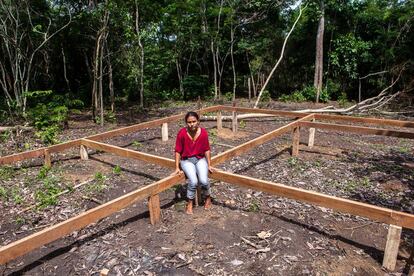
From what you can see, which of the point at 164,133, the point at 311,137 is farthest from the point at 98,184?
the point at 311,137

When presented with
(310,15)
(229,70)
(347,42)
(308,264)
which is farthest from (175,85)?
(308,264)

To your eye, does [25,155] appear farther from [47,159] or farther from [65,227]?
[65,227]

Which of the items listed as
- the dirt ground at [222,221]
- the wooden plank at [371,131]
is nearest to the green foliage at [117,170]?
the dirt ground at [222,221]

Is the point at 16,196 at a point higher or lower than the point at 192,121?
lower

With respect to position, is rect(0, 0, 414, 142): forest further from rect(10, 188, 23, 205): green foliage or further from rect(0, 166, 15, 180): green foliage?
rect(10, 188, 23, 205): green foliage

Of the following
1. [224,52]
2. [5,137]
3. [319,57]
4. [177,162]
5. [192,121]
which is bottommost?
[5,137]

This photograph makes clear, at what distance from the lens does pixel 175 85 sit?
20062mm

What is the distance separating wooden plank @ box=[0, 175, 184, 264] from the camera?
8.89ft

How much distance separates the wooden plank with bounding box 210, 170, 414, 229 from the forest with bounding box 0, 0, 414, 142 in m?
8.60

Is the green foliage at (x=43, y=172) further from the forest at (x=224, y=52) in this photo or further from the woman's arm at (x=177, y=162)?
the forest at (x=224, y=52)

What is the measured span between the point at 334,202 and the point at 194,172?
1.78 metres

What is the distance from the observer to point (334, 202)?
339 centimetres

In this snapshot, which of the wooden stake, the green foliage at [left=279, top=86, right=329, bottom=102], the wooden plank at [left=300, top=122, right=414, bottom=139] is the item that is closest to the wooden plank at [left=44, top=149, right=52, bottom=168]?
the wooden stake

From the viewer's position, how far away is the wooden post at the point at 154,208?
4000mm
